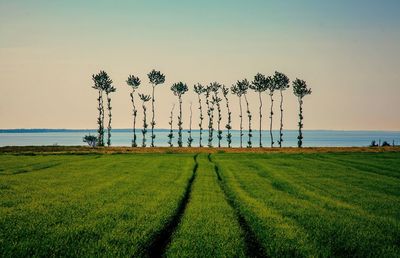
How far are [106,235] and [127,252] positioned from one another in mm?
2349

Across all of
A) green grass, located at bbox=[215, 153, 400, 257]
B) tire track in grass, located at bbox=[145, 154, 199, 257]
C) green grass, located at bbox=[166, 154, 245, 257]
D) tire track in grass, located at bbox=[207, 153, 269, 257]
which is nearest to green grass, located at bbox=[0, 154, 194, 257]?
tire track in grass, located at bbox=[145, 154, 199, 257]

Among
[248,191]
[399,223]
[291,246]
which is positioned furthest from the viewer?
[248,191]

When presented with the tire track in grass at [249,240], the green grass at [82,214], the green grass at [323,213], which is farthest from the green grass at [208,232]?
the green grass at [82,214]

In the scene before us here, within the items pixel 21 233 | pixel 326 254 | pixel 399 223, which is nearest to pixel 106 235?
pixel 21 233

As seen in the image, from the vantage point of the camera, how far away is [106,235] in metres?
14.5

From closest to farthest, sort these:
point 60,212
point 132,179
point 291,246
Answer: point 291,246 < point 60,212 < point 132,179

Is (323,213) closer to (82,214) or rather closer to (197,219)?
(197,219)

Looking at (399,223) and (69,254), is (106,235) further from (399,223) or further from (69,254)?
(399,223)

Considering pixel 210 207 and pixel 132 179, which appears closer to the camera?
pixel 210 207

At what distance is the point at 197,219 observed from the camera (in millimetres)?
18078

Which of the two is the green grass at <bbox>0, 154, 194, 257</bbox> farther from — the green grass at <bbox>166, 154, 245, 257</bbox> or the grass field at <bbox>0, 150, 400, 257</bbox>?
the green grass at <bbox>166, 154, 245, 257</bbox>

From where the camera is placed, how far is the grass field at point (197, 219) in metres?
13.1

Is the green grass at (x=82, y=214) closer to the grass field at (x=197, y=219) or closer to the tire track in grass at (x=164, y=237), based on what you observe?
the grass field at (x=197, y=219)

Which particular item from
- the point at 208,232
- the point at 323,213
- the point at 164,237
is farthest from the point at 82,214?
the point at 323,213
